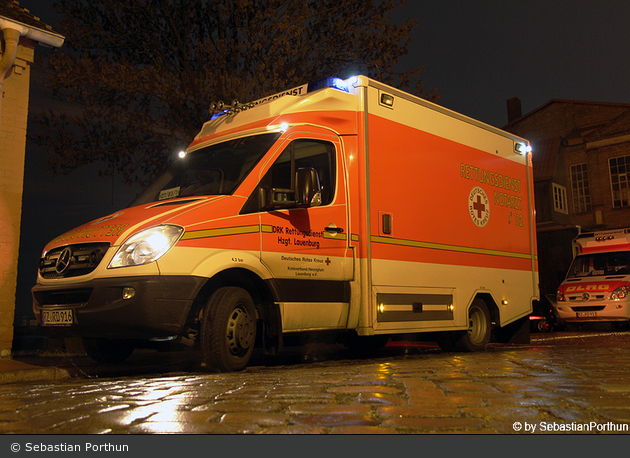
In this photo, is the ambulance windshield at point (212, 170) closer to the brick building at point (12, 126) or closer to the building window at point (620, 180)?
the brick building at point (12, 126)

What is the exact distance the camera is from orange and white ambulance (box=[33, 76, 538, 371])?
5.65 metres

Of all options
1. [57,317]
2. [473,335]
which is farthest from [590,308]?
[57,317]

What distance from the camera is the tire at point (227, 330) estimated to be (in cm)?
580

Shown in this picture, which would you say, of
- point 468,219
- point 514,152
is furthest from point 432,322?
point 514,152

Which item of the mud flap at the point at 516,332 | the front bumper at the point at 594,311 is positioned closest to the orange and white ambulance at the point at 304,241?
the mud flap at the point at 516,332

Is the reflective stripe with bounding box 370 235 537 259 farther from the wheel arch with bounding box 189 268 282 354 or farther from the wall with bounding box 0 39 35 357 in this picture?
the wall with bounding box 0 39 35 357

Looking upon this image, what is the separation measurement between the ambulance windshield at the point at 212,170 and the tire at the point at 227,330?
3.67 ft

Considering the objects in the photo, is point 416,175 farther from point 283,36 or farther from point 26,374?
point 283,36

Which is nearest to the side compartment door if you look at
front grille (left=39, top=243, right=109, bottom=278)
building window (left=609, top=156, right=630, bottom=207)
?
front grille (left=39, top=243, right=109, bottom=278)

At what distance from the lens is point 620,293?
643 inches

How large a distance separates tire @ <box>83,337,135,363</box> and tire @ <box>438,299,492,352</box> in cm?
459

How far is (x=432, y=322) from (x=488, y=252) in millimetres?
1867

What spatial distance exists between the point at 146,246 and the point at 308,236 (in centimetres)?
185

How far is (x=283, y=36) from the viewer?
13602mm
